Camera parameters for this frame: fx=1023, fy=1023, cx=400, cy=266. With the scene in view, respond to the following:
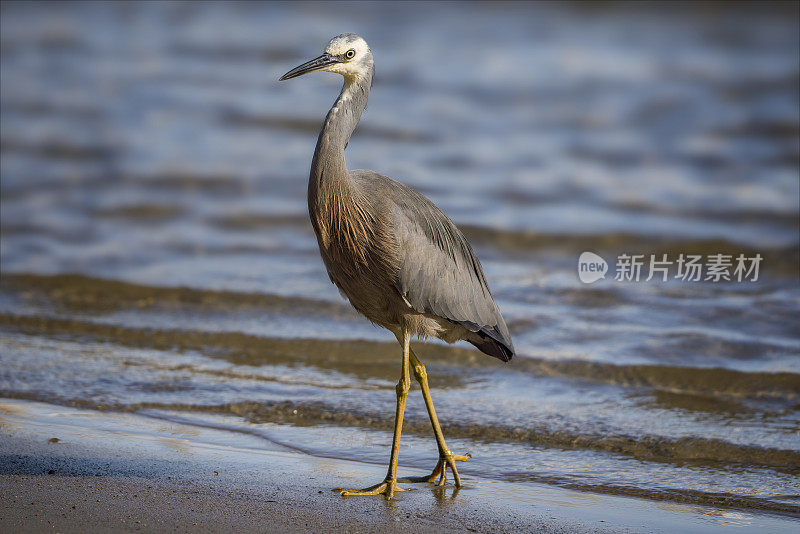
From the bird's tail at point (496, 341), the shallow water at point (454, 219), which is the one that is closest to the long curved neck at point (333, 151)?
the bird's tail at point (496, 341)

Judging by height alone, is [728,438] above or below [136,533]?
above

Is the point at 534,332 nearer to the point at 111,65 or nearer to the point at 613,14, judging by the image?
the point at 111,65

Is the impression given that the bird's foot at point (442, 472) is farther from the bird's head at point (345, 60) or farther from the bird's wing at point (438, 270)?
the bird's head at point (345, 60)

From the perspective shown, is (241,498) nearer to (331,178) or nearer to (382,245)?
(382,245)

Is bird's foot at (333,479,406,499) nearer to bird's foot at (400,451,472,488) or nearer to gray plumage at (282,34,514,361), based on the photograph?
bird's foot at (400,451,472,488)

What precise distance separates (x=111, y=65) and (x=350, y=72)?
14655mm

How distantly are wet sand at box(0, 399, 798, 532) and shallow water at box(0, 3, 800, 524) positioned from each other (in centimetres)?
30

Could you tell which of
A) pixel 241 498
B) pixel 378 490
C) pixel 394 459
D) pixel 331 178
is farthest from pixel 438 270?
pixel 241 498

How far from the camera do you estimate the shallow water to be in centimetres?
630

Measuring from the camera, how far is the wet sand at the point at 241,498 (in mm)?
4480

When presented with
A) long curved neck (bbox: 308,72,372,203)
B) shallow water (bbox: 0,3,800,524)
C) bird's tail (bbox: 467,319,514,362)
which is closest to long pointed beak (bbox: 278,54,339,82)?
long curved neck (bbox: 308,72,372,203)

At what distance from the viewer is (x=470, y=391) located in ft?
22.6

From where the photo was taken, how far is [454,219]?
11570 millimetres

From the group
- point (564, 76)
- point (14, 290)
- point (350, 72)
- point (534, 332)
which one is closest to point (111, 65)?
point (564, 76)
